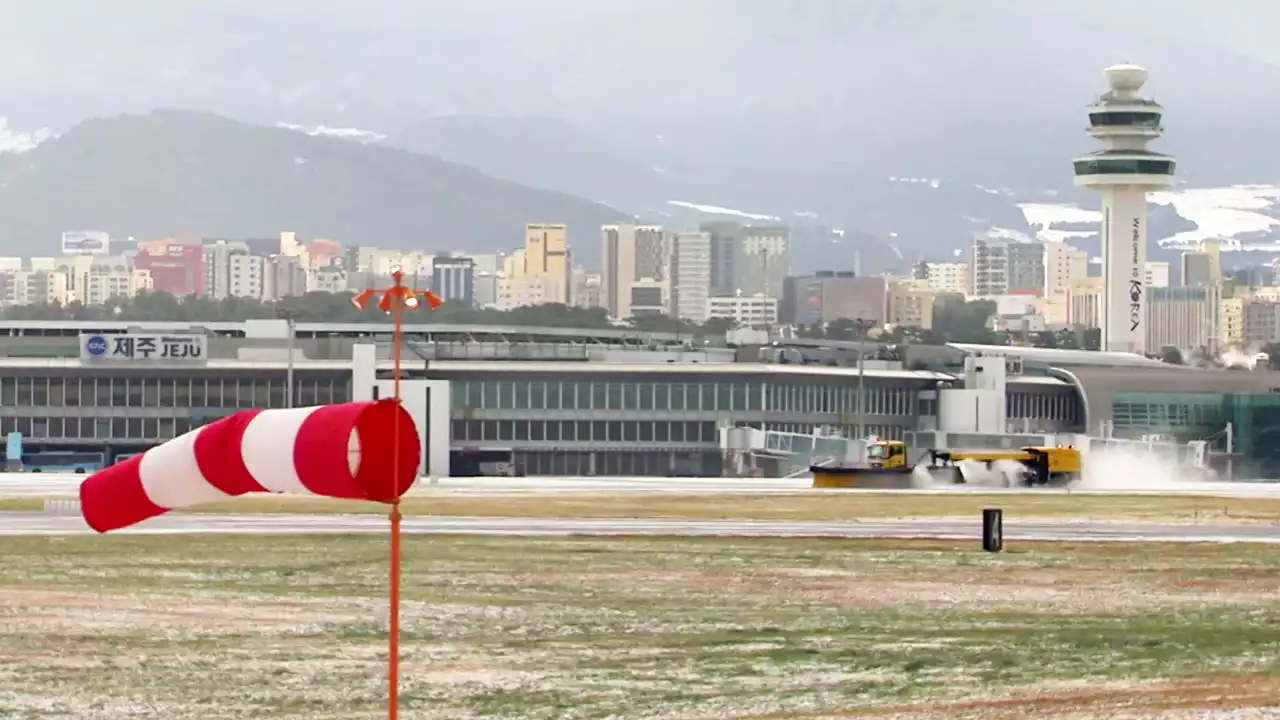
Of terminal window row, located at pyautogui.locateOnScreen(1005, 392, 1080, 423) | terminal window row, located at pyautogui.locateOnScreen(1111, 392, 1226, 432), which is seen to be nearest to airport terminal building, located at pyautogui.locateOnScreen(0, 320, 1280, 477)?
terminal window row, located at pyautogui.locateOnScreen(1111, 392, 1226, 432)

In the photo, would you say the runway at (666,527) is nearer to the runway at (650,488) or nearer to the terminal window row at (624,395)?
the runway at (650,488)

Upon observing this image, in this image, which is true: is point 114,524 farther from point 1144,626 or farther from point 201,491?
point 1144,626

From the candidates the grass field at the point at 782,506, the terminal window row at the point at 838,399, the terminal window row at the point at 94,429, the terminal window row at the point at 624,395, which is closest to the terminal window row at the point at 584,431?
the terminal window row at the point at 624,395

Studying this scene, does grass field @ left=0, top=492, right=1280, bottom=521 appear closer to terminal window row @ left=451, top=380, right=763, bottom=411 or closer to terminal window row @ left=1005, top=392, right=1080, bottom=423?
terminal window row @ left=451, top=380, right=763, bottom=411

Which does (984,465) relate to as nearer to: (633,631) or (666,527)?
(666,527)

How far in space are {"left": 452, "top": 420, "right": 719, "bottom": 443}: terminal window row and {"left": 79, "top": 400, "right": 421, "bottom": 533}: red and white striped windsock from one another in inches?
5013

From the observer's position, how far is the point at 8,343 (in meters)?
185

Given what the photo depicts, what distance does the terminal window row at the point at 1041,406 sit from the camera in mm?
167375

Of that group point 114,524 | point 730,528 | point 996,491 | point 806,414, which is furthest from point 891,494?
point 114,524

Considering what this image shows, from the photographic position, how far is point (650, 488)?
11169 cm

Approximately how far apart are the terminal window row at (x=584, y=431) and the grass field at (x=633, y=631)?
90382 mm

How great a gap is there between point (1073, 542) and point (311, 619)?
2887 cm

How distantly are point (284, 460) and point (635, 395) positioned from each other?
5217 inches

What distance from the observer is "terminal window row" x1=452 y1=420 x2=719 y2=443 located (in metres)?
154
